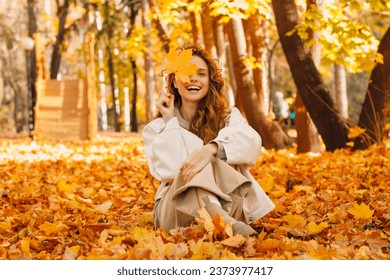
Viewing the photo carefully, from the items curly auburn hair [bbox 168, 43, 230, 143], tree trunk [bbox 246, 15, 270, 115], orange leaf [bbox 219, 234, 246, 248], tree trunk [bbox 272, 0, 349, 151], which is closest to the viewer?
orange leaf [bbox 219, 234, 246, 248]

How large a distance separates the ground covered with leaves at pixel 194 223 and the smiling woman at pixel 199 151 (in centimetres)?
14

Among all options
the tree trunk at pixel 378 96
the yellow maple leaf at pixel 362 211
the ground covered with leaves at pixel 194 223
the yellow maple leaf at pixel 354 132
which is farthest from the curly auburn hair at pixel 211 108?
the tree trunk at pixel 378 96

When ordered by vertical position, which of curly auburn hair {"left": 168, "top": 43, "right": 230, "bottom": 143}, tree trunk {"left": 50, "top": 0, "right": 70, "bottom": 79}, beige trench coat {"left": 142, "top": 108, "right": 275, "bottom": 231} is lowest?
beige trench coat {"left": 142, "top": 108, "right": 275, "bottom": 231}

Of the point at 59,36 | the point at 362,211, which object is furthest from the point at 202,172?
the point at 59,36

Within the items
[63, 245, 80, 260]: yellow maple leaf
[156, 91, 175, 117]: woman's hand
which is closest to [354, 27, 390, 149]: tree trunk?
[156, 91, 175, 117]: woman's hand

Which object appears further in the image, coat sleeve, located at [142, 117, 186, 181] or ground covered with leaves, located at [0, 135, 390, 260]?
coat sleeve, located at [142, 117, 186, 181]

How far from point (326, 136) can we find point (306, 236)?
6.48 metres

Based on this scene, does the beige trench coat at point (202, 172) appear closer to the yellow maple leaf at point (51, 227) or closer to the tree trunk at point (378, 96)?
the yellow maple leaf at point (51, 227)

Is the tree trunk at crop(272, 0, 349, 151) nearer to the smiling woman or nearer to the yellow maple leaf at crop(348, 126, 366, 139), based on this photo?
the yellow maple leaf at crop(348, 126, 366, 139)

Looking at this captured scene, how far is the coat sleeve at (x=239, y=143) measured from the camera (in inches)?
160

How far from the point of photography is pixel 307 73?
10.2 metres

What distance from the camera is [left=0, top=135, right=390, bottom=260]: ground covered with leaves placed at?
363 cm

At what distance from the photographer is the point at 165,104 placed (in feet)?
14.7
